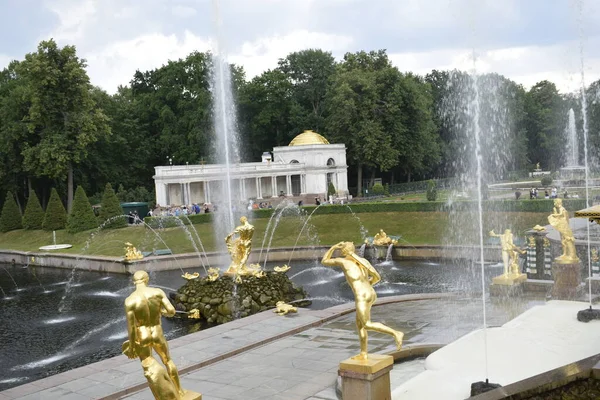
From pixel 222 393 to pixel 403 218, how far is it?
93.8 feet

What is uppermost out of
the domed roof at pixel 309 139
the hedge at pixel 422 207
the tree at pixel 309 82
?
the tree at pixel 309 82

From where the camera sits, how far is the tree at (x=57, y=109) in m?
50.2

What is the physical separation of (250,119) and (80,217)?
29612 millimetres

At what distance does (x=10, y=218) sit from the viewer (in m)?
50.5

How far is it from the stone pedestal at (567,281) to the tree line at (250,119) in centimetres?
4239

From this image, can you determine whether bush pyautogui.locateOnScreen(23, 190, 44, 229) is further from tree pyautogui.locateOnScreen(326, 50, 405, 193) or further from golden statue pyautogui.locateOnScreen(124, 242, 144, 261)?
tree pyautogui.locateOnScreen(326, 50, 405, 193)

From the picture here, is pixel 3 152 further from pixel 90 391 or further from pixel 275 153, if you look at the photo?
pixel 90 391

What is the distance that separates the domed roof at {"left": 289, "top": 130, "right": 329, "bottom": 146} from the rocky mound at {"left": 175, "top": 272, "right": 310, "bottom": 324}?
1730 inches

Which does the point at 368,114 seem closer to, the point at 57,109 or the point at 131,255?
the point at 57,109

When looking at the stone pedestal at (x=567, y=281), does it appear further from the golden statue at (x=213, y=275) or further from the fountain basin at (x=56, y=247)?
the fountain basin at (x=56, y=247)

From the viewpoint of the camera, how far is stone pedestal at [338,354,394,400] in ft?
29.1

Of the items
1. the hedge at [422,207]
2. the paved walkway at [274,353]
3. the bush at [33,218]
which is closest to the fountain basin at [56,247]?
the hedge at [422,207]

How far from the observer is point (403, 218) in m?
38.9

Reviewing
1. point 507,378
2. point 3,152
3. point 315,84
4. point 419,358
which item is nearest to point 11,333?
point 419,358
